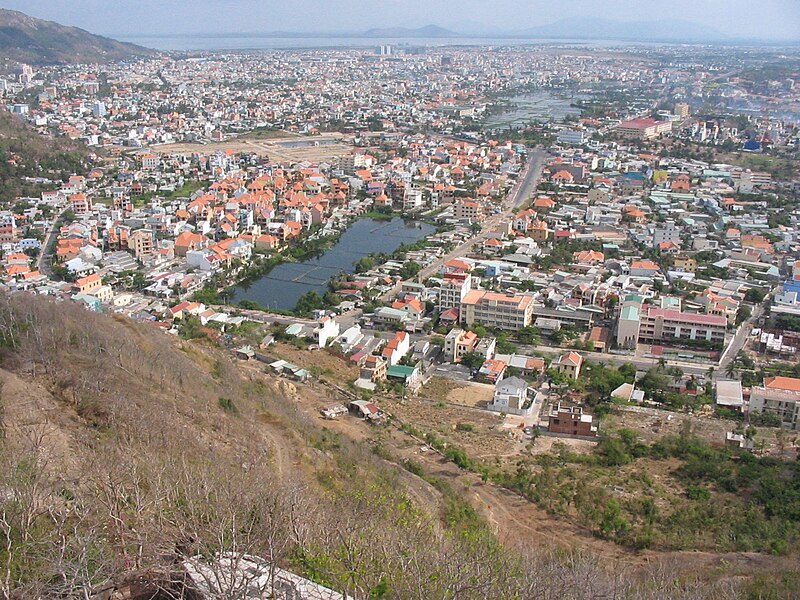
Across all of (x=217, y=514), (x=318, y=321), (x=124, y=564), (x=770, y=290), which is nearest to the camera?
(x=124, y=564)

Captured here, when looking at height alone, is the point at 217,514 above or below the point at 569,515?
above

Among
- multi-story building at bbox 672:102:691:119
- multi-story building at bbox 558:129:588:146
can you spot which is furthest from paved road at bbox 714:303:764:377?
multi-story building at bbox 672:102:691:119

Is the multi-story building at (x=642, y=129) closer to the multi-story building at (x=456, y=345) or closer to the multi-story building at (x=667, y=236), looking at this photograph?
the multi-story building at (x=667, y=236)

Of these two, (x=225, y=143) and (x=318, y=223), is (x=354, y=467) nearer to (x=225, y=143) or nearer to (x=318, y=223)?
(x=318, y=223)

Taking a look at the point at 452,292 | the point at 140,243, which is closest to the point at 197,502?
the point at 452,292

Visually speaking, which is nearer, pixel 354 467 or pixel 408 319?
pixel 354 467

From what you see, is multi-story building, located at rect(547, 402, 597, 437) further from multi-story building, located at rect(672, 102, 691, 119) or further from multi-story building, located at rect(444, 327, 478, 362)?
multi-story building, located at rect(672, 102, 691, 119)

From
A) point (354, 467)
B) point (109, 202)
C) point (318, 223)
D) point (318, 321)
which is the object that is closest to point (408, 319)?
point (318, 321)
